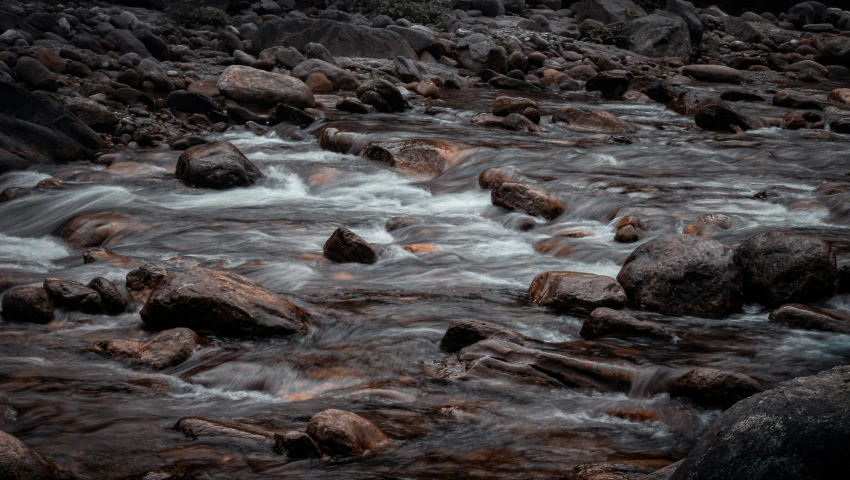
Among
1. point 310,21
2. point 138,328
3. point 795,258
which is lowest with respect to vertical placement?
point 138,328

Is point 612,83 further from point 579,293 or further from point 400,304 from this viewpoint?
point 400,304

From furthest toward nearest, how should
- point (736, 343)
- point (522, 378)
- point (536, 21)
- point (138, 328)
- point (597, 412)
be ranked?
point (536, 21), point (138, 328), point (736, 343), point (522, 378), point (597, 412)

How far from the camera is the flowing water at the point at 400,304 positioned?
373 cm

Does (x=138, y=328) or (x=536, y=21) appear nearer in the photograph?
(x=138, y=328)

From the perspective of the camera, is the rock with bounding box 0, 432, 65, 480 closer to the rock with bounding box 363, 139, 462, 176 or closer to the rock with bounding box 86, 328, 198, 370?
the rock with bounding box 86, 328, 198, 370

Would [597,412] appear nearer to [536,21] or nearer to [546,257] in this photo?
[546,257]

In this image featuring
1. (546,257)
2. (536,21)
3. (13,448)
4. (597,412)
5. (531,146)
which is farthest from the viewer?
(536,21)

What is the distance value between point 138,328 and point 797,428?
4189 millimetres

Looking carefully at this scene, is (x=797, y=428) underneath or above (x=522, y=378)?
above

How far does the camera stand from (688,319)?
17.8 ft

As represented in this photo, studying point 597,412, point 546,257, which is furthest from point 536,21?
point 597,412

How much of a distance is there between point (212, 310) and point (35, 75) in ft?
32.4

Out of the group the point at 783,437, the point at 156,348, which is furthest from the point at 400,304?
the point at 783,437

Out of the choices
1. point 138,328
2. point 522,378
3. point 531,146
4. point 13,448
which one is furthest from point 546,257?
point 13,448
